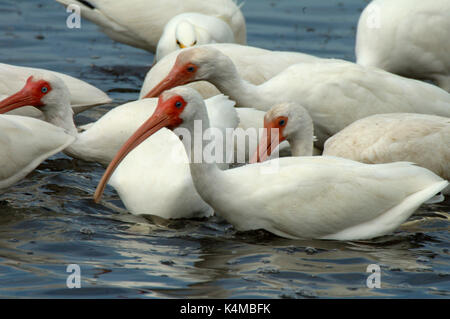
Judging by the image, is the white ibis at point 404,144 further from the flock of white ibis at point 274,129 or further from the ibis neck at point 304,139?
the ibis neck at point 304,139

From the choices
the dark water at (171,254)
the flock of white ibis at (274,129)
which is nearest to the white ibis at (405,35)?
the flock of white ibis at (274,129)

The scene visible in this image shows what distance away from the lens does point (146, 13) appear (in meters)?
10.9

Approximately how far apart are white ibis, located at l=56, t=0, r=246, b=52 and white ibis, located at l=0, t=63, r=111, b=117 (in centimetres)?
205

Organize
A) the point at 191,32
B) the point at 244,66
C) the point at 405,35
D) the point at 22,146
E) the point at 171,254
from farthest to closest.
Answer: the point at 191,32
the point at 405,35
the point at 244,66
the point at 22,146
the point at 171,254

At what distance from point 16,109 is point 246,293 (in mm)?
3596

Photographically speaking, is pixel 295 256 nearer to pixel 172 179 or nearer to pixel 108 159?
pixel 172 179

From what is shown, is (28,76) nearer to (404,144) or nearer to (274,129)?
(274,129)

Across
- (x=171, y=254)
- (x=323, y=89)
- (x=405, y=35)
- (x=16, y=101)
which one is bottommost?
(x=171, y=254)

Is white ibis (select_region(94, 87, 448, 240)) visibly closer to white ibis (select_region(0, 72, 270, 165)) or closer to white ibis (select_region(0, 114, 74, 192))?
white ibis (select_region(0, 114, 74, 192))

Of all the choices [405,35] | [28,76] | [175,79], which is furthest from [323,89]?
[28,76]

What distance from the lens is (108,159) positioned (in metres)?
8.05

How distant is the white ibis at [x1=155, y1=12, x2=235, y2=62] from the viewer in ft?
31.5

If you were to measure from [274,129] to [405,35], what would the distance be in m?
2.63
